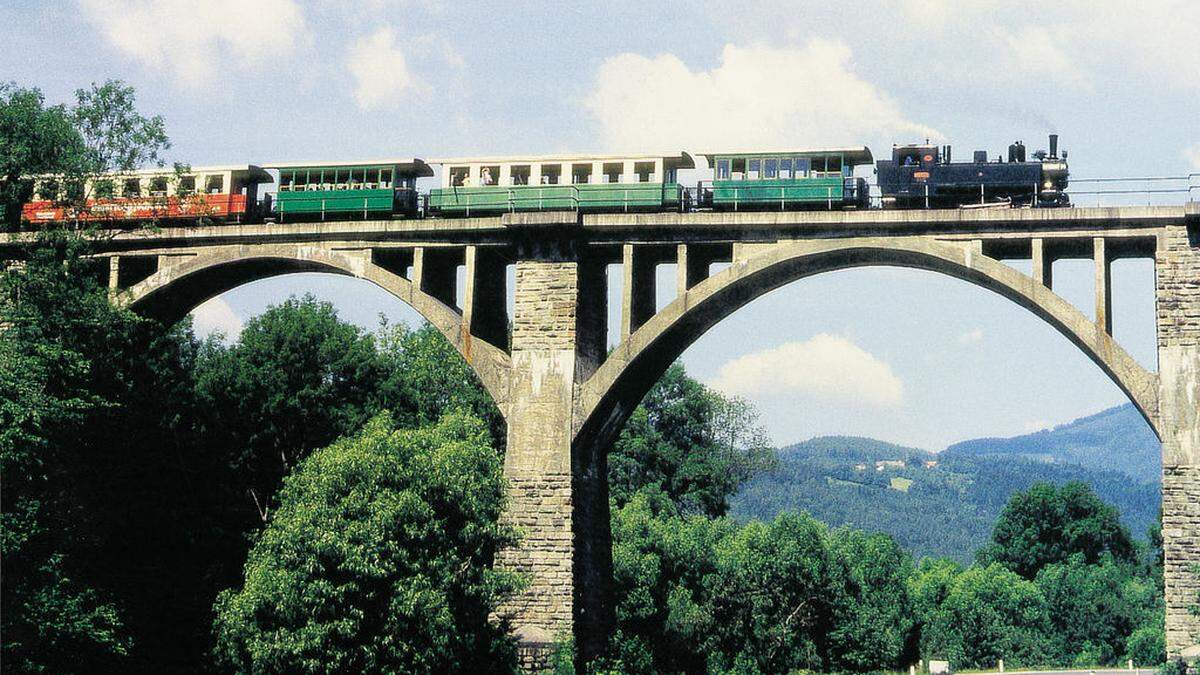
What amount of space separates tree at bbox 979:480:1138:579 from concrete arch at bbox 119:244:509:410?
75592 millimetres

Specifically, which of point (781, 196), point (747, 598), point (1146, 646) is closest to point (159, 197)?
point (781, 196)

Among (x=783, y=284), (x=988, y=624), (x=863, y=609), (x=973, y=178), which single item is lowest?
(x=988, y=624)

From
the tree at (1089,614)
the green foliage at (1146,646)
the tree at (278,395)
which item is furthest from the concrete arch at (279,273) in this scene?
the tree at (1089,614)

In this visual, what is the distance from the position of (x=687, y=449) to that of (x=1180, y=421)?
54.4 metres

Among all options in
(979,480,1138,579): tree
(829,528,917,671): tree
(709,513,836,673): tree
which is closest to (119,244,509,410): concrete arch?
(709,513,836,673): tree

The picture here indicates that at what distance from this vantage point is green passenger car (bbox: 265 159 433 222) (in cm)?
4384

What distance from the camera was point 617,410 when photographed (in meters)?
40.0

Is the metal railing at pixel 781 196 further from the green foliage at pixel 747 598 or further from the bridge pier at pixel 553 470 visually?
the green foliage at pixel 747 598

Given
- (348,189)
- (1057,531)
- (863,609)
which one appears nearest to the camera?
(348,189)

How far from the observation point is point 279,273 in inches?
1721

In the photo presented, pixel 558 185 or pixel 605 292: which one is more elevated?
pixel 558 185

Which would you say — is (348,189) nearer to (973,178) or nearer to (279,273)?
(279,273)

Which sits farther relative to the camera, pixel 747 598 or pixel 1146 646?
pixel 1146 646

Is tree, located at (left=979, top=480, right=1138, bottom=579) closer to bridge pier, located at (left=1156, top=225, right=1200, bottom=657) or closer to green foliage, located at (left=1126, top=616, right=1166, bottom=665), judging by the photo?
green foliage, located at (left=1126, top=616, right=1166, bottom=665)
